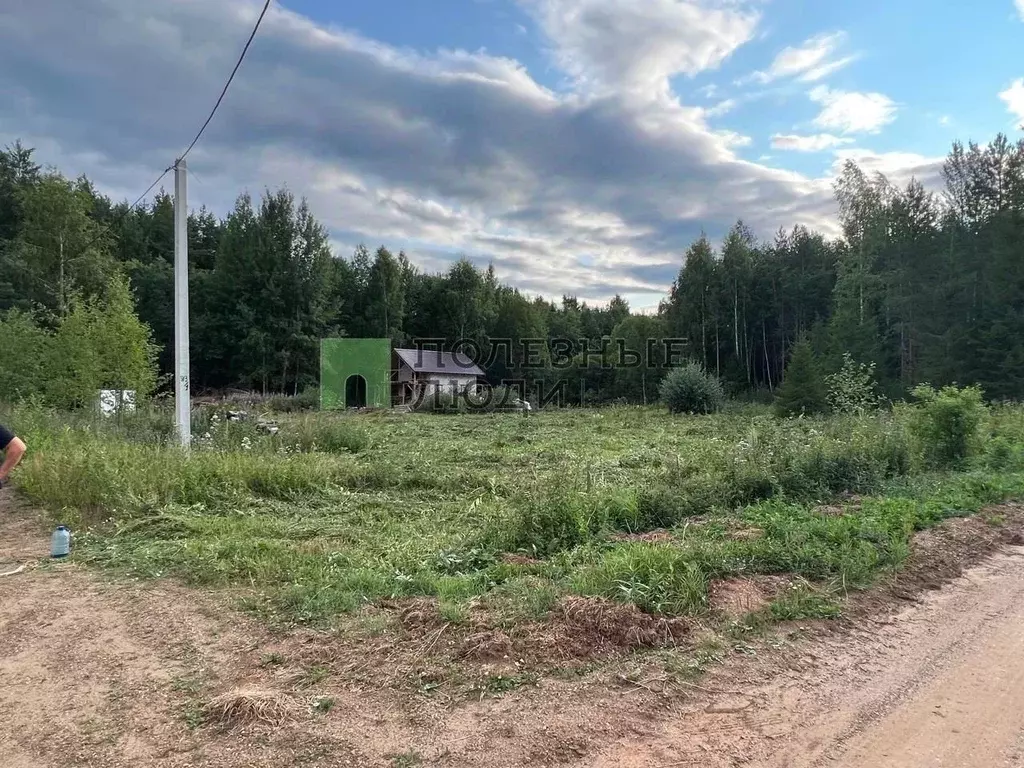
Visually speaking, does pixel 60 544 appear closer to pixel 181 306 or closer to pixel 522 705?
pixel 522 705

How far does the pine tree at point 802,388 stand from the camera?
23891 millimetres

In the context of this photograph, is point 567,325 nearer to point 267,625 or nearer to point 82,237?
point 82,237

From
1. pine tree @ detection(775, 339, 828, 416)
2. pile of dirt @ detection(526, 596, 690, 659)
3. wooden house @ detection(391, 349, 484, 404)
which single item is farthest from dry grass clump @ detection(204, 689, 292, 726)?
wooden house @ detection(391, 349, 484, 404)

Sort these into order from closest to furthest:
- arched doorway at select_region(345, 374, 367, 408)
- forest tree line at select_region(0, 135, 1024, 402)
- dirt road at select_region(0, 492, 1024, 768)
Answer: dirt road at select_region(0, 492, 1024, 768) → forest tree line at select_region(0, 135, 1024, 402) → arched doorway at select_region(345, 374, 367, 408)

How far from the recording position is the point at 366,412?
91.7 ft

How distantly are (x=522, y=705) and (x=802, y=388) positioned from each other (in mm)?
24581

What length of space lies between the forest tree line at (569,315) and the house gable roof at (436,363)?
5.18 meters

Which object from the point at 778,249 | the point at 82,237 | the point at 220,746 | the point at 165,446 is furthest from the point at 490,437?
the point at 778,249

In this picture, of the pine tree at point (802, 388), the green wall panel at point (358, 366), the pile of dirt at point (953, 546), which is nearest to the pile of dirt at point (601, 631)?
the pile of dirt at point (953, 546)

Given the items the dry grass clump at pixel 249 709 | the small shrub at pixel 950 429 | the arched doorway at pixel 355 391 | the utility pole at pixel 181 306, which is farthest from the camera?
the arched doorway at pixel 355 391

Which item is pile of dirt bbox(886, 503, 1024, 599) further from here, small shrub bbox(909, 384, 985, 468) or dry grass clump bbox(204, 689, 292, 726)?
dry grass clump bbox(204, 689, 292, 726)

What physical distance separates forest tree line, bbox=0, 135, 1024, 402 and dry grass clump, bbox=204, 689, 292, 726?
1645 cm

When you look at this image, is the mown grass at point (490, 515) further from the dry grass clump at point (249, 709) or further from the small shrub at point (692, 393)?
Answer: the small shrub at point (692, 393)

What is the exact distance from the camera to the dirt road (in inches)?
97.3
